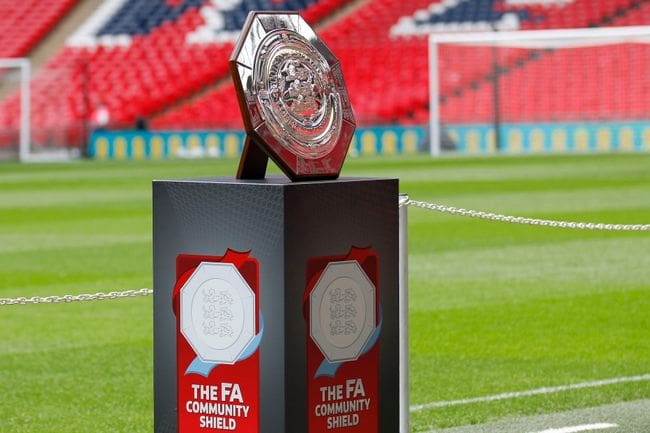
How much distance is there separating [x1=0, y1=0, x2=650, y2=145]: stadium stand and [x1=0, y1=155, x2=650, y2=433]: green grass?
13012 millimetres

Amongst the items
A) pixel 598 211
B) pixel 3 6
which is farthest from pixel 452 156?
pixel 3 6

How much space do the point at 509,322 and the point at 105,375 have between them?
2.66 metres

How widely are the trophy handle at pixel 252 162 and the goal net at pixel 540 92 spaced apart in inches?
954

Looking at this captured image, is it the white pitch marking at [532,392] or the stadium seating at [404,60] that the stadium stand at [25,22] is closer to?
the stadium seating at [404,60]

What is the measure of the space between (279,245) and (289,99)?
21.9 inches

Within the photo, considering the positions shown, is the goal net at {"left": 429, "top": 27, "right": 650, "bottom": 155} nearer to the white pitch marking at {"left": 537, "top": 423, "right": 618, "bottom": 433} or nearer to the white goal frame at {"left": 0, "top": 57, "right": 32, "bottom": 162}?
the white goal frame at {"left": 0, "top": 57, "right": 32, "bottom": 162}

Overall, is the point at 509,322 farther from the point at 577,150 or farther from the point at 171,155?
the point at 171,155

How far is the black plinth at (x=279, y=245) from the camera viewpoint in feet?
15.5

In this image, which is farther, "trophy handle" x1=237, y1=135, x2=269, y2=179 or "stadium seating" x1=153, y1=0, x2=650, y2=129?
"stadium seating" x1=153, y1=0, x2=650, y2=129

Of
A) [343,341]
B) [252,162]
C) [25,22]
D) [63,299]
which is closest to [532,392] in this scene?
[63,299]

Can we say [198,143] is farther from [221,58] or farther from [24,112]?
[221,58]

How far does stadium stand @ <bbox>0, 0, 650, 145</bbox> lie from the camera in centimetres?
3300

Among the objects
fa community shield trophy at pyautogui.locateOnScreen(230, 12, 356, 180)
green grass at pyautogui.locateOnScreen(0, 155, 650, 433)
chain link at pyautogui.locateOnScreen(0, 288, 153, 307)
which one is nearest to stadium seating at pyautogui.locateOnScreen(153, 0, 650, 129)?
green grass at pyautogui.locateOnScreen(0, 155, 650, 433)

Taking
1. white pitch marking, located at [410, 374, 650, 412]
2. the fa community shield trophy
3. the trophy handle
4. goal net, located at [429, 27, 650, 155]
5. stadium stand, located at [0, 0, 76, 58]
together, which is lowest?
white pitch marking, located at [410, 374, 650, 412]
